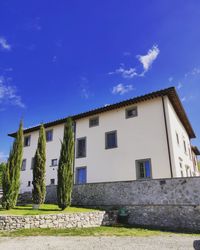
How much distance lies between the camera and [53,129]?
947 inches

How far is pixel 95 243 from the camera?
878 centimetres

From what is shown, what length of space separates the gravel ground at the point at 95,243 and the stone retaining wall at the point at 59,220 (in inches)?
66.9

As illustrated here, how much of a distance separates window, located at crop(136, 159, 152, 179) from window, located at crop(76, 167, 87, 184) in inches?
207

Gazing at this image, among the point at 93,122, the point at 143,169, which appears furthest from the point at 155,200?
the point at 93,122

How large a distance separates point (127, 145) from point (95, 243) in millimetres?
10357

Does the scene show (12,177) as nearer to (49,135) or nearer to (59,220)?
(59,220)

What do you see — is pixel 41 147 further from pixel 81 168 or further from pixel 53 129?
pixel 53 129

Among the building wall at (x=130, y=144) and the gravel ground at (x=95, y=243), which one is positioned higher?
the building wall at (x=130, y=144)

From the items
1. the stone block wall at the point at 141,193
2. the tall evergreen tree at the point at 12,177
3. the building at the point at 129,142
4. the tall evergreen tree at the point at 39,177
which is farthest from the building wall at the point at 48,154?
the tall evergreen tree at the point at 12,177

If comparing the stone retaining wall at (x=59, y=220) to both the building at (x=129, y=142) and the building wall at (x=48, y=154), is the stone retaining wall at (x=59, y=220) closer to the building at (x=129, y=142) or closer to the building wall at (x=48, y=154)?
the building at (x=129, y=142)

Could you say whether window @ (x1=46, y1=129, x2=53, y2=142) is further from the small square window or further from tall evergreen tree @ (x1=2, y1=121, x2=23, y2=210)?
tall evergreen tree @ (x1=2, y1=121, x2=23, y2=210)

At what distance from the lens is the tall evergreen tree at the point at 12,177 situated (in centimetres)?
1399

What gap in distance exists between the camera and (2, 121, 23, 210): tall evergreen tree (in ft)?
45.9

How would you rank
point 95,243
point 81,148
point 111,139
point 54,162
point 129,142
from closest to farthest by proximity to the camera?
point 95,243
point 129,142
point 111,139
point 81,148
point 54,162
